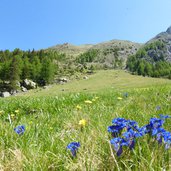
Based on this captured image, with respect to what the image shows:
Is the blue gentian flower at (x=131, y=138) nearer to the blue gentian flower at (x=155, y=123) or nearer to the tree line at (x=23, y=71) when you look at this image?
the blue gentian flower at (x=155, y=123)

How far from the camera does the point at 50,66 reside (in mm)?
130125

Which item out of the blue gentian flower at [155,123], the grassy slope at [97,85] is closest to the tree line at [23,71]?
the grassy slope at [97,85]

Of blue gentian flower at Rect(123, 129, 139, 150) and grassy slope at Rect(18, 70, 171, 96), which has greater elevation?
blue gentian flower at Rect(123, 129, 139, 150)

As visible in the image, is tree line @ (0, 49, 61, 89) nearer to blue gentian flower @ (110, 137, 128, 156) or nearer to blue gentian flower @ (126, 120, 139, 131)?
blue gentian flower @ (126, 120, 139, 131)

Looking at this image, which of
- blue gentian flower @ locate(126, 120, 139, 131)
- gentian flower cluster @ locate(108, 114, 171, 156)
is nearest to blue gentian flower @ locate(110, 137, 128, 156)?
gentian flower cluster @ locate(108, 114, 171, 156)

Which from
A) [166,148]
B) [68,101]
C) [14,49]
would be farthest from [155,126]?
[14,49]

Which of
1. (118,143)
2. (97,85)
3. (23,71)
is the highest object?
(118,143)

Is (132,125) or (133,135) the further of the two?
(132,125)

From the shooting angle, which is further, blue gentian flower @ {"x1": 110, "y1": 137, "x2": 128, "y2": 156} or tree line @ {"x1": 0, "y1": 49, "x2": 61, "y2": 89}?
tree line @ {"x1": 0, "y1": 49, "x2": 61, "y2": 89}

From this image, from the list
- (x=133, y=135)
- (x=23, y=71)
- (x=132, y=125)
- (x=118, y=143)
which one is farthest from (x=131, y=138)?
(x=23, y=71)

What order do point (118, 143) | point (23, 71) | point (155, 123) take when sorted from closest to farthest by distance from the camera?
point (118, 143) → point (155, 123) → point (23, 71)

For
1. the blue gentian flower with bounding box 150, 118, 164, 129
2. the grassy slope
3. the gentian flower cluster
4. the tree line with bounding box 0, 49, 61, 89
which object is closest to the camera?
the gentian flower cluster

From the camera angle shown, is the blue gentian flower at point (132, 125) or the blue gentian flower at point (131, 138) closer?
the blue gentian flower at point (131, 138)

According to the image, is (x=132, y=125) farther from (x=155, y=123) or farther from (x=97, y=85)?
(x=97, y=85)
